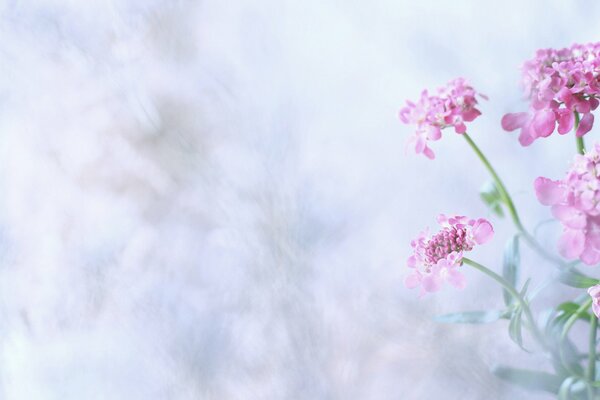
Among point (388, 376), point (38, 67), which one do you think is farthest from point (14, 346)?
point (388, 376)

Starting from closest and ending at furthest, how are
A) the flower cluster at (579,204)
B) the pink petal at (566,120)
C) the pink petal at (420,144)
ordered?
1. the flower cluster at (579,204)
2. the pink petal at (566,120)
3. the pink petal at (420,144)

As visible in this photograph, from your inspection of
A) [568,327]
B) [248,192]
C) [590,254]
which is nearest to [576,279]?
[568,327]

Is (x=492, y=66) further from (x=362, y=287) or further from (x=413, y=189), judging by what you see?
(x=362, y=287)

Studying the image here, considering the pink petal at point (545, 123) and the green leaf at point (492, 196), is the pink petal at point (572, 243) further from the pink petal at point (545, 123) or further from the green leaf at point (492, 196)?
the green leaf at point (492, 196)

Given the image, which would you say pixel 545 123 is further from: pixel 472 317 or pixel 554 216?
pixel 472 317

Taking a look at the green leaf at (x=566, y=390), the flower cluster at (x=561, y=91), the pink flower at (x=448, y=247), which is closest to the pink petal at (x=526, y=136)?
the flower cluster at (x=561, y=91)

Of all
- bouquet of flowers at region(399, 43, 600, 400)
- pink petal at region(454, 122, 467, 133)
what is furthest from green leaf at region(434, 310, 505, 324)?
pink petal at region(454, 122, 467, 133)

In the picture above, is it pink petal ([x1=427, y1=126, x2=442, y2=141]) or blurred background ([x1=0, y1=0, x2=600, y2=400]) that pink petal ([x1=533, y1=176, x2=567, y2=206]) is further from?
blurred background ([x1=0, y1=0, x2=600, y2=400])
